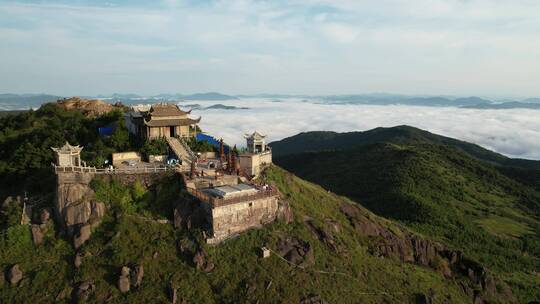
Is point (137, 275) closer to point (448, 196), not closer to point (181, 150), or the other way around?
point (181, 150)

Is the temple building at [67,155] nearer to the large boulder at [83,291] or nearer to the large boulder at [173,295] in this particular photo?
the large boulder at [83,291]

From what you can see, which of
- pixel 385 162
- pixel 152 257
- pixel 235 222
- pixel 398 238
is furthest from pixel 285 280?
pixel 385 162

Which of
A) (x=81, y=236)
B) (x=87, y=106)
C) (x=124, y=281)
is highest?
(x=87, y=106)

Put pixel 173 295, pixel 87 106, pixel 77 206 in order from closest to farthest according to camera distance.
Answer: pixel 173 295 < pixel 77 206 < pixel 87 106

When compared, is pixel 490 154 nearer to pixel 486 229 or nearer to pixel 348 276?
A: pixel 486 229

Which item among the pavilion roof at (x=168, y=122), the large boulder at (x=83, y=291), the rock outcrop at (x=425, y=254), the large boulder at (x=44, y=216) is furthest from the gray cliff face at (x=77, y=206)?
the rock outcrop at (x=425, y=254)

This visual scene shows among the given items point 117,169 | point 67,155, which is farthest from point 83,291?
point 67,155
